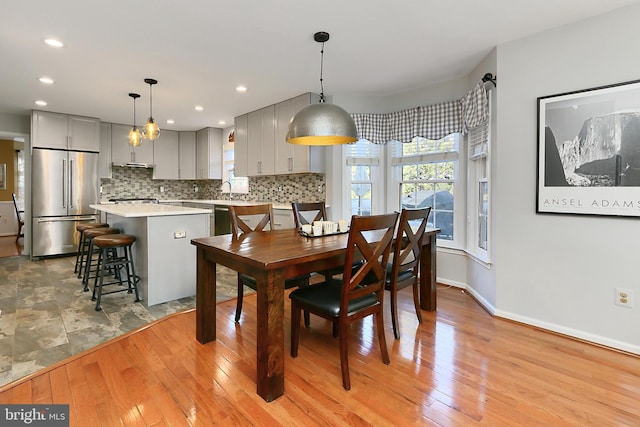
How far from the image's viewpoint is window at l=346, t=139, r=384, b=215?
423 cm

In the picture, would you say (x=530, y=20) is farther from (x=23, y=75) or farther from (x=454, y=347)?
(x=23, y=75)

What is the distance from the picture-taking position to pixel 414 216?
2.43 metres

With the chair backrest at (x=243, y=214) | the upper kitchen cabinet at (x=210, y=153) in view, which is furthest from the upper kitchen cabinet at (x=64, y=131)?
the chair backrest at (x=243, y=214)

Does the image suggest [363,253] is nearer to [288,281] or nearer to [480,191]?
[288,281]

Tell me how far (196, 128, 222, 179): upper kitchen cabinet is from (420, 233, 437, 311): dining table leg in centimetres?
481

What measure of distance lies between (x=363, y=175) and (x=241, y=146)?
2.26m

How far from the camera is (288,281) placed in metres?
2.69

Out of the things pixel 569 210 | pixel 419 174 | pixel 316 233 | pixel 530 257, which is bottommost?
pixel 530 257

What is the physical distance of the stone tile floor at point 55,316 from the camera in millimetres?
2178

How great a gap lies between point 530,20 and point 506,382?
2.50 metres

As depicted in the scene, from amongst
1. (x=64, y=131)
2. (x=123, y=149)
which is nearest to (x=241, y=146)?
(x=123, y=149)

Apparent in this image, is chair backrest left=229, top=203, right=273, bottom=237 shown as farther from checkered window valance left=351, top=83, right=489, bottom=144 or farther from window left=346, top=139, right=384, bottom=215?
checkered window valance left=351, top=83, right=489, bottom=144

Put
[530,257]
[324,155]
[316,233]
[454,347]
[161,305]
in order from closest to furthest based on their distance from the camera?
1. [454,347]
2. [316,233]
3. [530,257]
4. [161,305]
5. [324,155]

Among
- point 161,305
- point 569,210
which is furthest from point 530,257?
point 161,305
